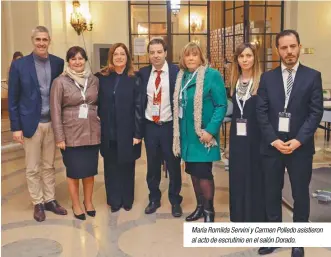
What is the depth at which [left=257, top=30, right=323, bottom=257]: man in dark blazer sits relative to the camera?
2.41m

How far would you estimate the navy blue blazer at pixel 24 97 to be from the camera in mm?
3209

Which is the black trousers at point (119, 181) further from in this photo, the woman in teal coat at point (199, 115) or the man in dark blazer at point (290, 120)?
the man in dark blazer at point (290, 120)

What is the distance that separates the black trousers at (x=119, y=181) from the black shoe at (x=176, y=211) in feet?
1.36

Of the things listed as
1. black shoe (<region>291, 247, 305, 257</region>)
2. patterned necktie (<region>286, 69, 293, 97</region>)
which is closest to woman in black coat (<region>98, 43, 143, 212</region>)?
patterned necktie (<region>286, 69, 293, 97</region>)

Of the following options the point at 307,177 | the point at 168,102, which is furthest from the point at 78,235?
the point at 307,177

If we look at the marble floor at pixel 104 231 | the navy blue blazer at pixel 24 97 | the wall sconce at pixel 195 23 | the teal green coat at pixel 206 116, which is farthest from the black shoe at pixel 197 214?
the wall sconce at pixel 195 23

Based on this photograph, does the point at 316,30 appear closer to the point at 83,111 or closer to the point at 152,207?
the point at 152,207

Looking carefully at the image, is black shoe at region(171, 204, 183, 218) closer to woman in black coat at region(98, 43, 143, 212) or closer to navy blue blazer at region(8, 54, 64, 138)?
woman in black coat at region(98, 43, 143, 212)

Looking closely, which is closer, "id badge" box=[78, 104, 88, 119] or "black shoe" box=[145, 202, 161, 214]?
"id badge" box=[78, 104, 88, 119]

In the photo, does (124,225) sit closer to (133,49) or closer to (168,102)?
(168,102)

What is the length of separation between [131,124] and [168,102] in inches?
15.2

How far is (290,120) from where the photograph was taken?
8.06 feet

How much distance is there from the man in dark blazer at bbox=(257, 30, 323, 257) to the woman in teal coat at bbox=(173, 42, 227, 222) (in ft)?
1.57

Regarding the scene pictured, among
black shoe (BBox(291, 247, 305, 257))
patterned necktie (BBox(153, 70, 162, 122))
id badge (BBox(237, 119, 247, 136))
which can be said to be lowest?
black shoe (BBox(291, 247, 305, 257))
